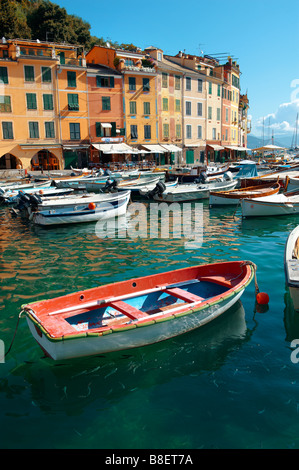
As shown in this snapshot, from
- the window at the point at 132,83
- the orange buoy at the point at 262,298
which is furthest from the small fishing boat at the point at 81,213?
the window at the point at 132,83

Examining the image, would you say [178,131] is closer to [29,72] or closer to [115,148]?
[115,148]

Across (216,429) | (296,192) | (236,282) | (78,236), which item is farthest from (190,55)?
(216,429)

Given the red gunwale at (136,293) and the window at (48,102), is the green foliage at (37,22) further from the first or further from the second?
the red gunwale at (136,293)

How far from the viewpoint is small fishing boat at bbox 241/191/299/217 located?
61.2 feet

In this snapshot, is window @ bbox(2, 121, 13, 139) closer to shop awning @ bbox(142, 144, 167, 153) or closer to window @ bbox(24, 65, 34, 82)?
window @ bbox(24, 65, 34, 82)

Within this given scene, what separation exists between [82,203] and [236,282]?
12395 mm

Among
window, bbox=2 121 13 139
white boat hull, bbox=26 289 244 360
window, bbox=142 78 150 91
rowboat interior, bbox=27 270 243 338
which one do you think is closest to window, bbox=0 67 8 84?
window, bbox=2 121 13 139

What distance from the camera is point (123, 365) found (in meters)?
6.47

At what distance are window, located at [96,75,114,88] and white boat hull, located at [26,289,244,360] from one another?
38.0 metres

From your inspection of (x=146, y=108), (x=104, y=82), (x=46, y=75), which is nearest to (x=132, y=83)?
(x=146, y=108)

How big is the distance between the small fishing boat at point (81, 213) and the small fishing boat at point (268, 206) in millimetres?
6595

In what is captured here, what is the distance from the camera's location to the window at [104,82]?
40344mm

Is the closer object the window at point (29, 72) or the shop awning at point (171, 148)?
the window at point (29, 72)

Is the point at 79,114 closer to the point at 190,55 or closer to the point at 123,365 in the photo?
the point at 190,55
